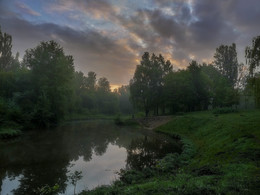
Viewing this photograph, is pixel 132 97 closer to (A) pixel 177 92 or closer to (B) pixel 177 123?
(A) pixel 177 92

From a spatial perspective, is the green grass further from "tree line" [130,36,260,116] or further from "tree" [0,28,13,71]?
"tree" [0,28,13,71]

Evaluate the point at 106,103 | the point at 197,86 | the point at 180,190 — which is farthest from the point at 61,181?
the point at 106,103

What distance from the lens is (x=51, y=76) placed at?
43406 mm

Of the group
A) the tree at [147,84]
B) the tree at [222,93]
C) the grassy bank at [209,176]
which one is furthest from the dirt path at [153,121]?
the grassy bank at [209,176]

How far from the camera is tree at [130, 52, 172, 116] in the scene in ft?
174

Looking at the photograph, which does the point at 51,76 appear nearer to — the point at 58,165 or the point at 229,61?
the point at 58,165

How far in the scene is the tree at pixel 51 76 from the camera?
135 ft

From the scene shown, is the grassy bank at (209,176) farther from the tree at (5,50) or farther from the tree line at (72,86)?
the tree at (5,50)

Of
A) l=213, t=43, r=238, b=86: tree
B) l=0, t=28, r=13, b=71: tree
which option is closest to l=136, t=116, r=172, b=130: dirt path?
l=213, t=43, r=238, b=86: tree

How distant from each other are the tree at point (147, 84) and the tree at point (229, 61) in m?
26.2

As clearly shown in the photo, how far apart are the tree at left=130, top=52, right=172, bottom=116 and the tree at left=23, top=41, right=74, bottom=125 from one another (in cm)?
1955

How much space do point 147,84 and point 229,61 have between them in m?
33.3

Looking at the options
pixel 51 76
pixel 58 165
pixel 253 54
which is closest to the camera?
pixel 253 54

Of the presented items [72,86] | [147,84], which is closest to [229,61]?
[147,84]
